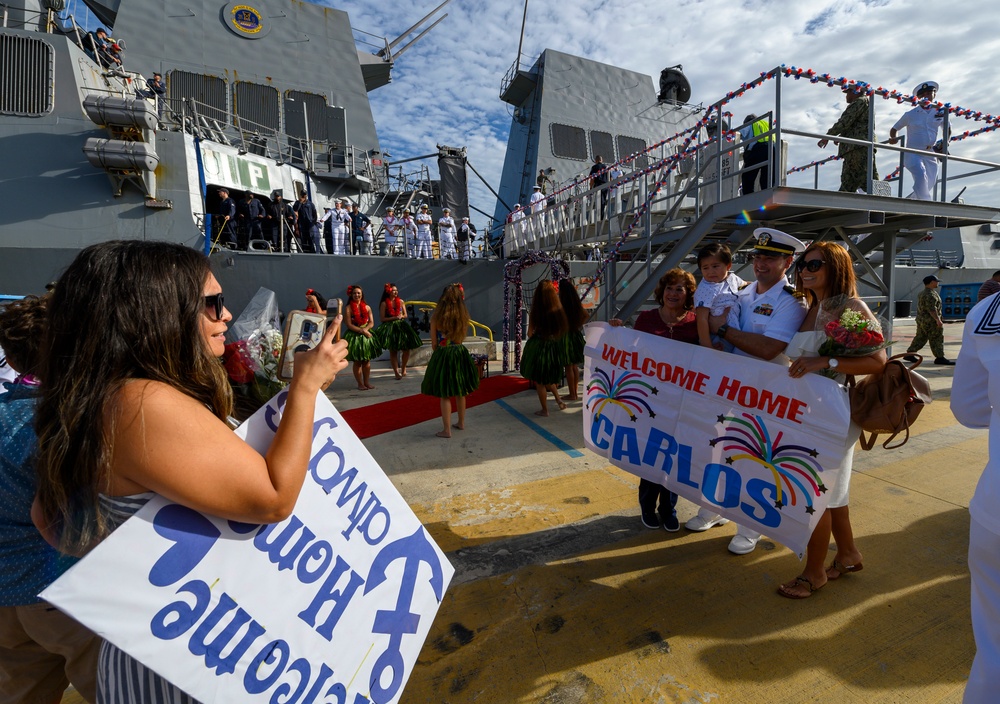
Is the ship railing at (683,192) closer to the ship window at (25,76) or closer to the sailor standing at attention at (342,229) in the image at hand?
the sailor standing at attention at (342,229)

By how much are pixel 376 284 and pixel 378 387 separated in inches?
147

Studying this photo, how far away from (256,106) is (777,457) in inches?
667

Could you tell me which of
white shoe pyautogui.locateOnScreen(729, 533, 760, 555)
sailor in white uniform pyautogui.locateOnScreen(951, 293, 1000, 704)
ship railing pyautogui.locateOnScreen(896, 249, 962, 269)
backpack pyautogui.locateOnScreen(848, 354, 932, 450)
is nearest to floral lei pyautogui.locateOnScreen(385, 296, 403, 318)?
white shoe pyautogui.locateOnScreen(729, 533, 760, 555)

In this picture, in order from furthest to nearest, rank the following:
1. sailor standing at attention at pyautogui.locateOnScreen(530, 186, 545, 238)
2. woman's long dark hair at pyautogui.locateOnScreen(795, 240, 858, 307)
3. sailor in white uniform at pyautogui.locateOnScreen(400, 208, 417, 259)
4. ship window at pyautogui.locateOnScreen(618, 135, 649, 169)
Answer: ship window at pyautogui.locateOnScreen(618, 135, 649, 169) → sailor in white uniform at pyautogui.locateOnScreen(400, 208, 417, 259) → sailor standing at attention at pyautogui.locateOnScreen(530, 186, 545, 238) → woman's long dark hair at pyautogui.locateOnScreen(795, 240, 858, 307)

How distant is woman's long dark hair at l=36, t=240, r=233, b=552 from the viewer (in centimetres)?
102

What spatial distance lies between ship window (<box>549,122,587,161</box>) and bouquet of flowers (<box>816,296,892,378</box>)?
16.6 m

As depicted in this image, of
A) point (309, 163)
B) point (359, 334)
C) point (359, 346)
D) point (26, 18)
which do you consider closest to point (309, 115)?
point (309, 163)

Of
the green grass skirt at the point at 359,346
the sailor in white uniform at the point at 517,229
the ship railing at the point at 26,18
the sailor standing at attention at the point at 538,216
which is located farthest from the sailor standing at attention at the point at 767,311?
the ship railing at the point at 26,18

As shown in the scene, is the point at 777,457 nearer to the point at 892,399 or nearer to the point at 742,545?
the point at 892,399

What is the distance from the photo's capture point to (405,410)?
6906mm

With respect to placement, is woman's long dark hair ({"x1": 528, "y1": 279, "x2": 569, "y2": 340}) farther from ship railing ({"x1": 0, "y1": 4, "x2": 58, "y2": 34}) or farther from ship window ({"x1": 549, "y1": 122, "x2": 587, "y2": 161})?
ship window ({"x1": 549, "y1": 122, "x2": 587, "y2": 161})

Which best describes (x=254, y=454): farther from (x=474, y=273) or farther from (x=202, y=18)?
(x=202, y=18)

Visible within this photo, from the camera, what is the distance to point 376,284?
11.5 meters

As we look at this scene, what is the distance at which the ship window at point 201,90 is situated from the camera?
13.9 meters
